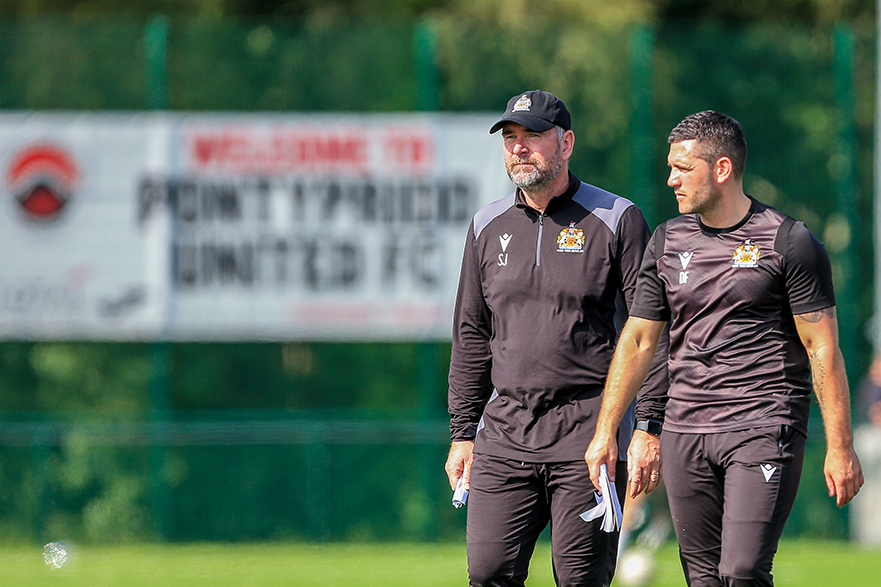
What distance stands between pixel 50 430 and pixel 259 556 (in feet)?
7.68

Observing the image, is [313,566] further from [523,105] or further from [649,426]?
[523,105]

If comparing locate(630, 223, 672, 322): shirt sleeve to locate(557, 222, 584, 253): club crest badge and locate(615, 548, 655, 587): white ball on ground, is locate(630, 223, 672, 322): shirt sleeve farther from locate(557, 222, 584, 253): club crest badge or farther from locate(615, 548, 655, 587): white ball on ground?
locate(615, 548, 655, 587): white ball on ground

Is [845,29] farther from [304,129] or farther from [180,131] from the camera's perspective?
[180,131]

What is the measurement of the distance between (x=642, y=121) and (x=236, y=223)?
4060 mm

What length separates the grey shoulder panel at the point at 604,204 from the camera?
18.0 ft

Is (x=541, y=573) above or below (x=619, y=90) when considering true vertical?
below

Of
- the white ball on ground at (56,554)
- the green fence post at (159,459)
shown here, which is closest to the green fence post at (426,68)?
the green fence post at (159,459)

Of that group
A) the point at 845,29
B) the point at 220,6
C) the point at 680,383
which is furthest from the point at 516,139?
the point at 220,6

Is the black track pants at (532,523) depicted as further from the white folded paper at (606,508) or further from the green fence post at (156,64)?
the green fence post at (156,64)

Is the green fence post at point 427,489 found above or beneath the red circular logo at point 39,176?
beneath

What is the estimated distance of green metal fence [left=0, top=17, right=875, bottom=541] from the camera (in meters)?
13.1

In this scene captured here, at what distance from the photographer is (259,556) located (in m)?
12.2

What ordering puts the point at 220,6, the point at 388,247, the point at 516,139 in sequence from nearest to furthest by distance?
the point at 516,139, the point at 388,247, the point at 220,6

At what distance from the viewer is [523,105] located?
17.9 feet
